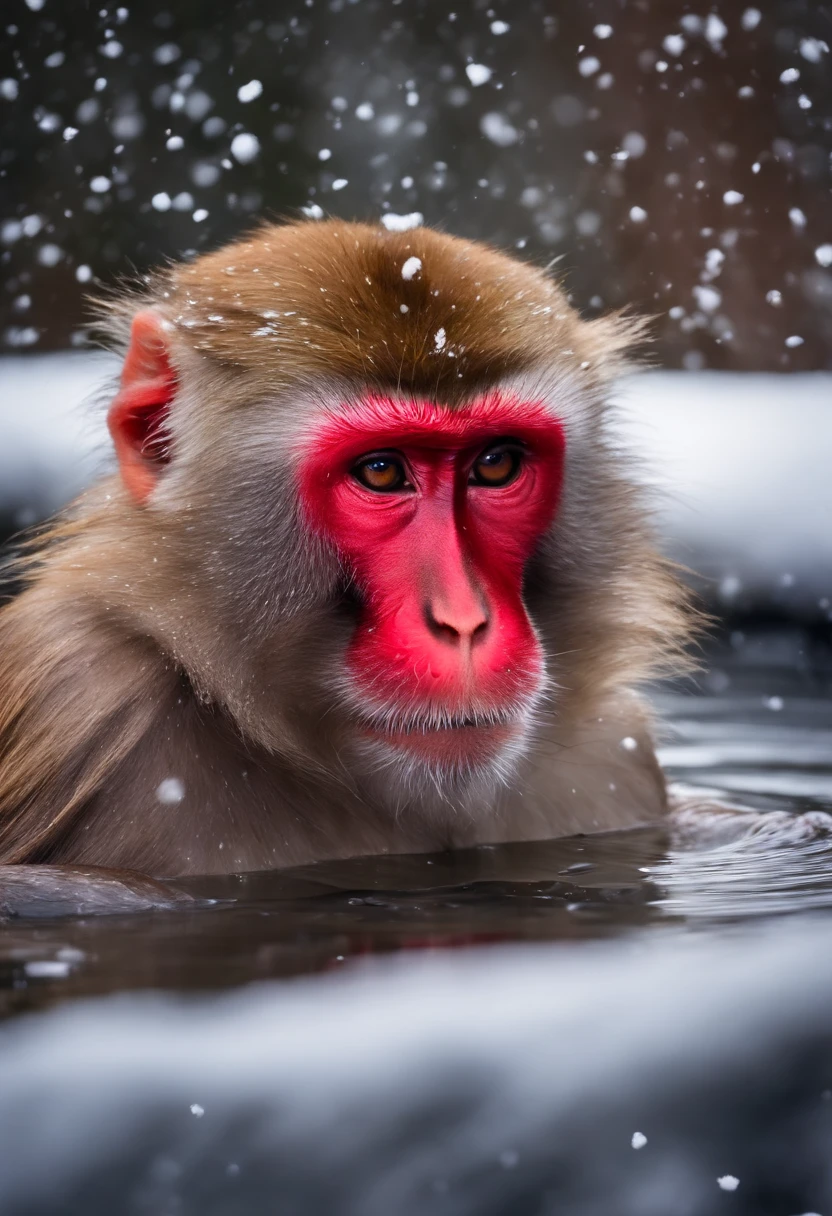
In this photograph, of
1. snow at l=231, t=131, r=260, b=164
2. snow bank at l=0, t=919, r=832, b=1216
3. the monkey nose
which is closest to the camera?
snow bank at l=0, t=919, r=832, b=1216

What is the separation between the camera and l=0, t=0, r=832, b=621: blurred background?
357 inches

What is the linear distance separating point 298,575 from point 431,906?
76 centimetres

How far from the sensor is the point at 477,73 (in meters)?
9.49

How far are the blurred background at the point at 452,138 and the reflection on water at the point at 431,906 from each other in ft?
18.1

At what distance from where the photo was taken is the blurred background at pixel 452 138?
9078 mm

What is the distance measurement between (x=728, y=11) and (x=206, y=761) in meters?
7.48

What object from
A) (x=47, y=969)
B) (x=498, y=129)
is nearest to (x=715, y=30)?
(x=498, y=129)

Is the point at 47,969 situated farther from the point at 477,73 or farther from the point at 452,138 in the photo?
the point at 477,73

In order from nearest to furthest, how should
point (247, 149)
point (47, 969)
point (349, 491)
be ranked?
point (47, 969) → point (349, 491) → point (247, 149)

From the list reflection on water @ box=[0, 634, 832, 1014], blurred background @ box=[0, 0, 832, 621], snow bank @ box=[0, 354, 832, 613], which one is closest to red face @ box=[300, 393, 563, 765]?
reflection on water @ box=[0, 634, 832, 1014]

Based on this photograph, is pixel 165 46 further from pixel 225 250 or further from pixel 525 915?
pixel 525 915

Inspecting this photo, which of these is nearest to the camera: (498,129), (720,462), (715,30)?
(720,462)

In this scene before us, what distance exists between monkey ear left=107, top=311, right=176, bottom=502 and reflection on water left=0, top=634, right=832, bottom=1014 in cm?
85

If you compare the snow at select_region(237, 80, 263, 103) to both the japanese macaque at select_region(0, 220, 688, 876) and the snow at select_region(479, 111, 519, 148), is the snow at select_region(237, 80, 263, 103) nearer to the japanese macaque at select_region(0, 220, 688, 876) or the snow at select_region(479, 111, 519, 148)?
the snow at select_region(479, 111, 519, 148)
